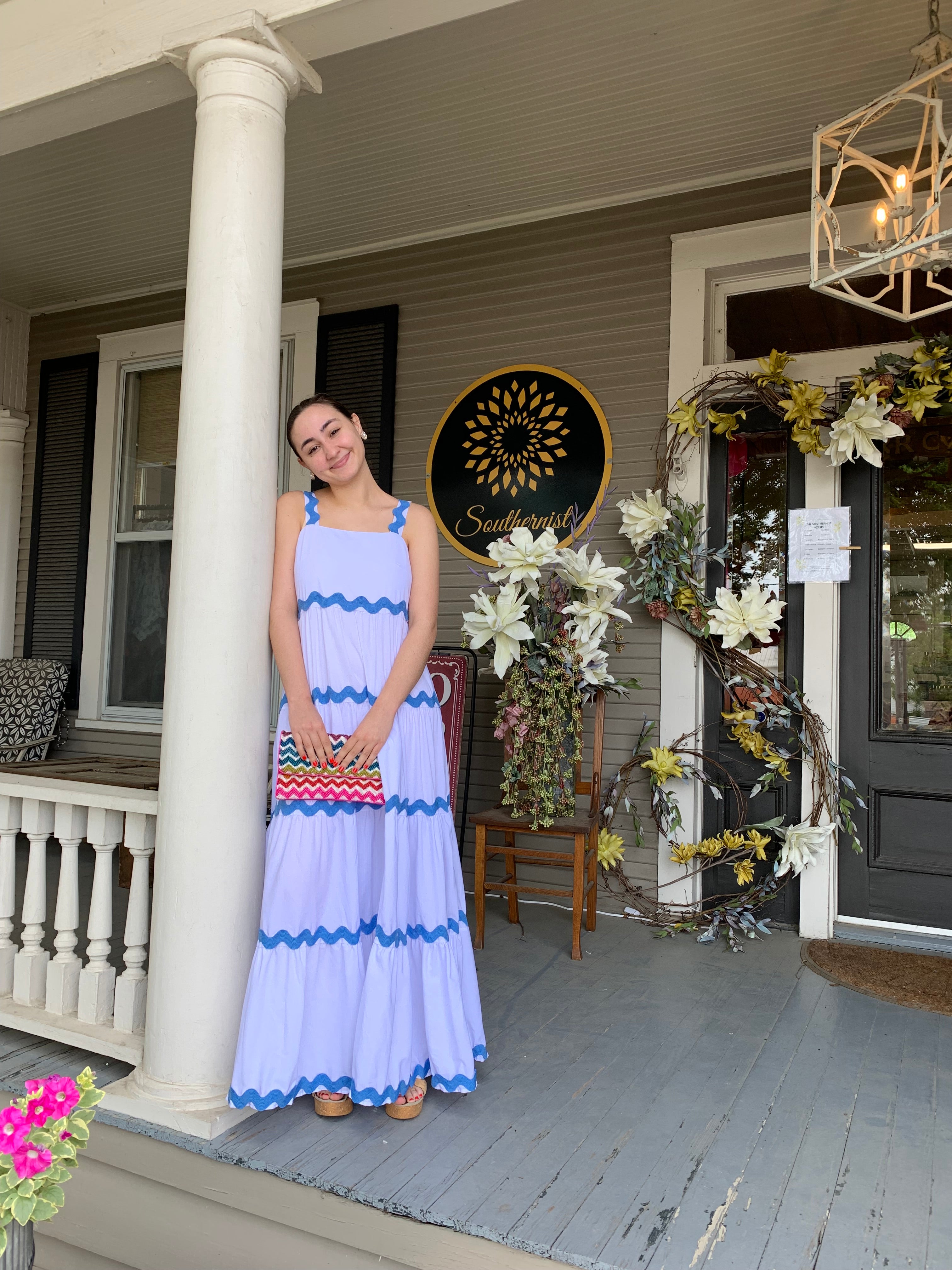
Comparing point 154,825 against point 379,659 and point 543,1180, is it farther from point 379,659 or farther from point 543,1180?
point 543,1180

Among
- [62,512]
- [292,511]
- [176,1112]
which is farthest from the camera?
[62,512]

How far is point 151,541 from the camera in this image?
4988 millimetres

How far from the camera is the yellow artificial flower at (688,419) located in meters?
3.60

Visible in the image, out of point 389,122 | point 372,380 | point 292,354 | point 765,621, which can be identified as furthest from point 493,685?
point 389,122

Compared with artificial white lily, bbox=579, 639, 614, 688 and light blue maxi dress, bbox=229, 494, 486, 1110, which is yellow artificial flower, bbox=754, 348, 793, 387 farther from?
light blue maxi dress, bbox=229, 494, 486, 1110

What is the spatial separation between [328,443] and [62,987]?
5.11 ft

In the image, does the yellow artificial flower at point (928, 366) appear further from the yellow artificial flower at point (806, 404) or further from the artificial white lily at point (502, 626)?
the artificial white lily at point (502, 626)

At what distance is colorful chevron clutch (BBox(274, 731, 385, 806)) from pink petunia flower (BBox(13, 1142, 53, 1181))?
881 mm

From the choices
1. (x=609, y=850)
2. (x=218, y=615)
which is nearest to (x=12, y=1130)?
(x=218, y=615)

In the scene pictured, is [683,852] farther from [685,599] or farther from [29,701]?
[29,701]

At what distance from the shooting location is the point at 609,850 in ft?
11.9

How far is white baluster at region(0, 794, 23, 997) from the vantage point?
8.07ft

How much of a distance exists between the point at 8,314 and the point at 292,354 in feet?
6.58

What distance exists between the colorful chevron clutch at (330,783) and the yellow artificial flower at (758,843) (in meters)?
1.93
